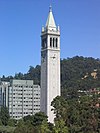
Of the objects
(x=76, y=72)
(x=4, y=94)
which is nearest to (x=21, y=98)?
(x=4, y=94)

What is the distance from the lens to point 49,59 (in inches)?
2859

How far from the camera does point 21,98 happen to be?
376 feet

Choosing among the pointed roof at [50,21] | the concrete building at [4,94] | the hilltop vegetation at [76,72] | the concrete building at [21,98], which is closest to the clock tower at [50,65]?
the pointed roof at [50,21]

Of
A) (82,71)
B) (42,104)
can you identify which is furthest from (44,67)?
(82,71)

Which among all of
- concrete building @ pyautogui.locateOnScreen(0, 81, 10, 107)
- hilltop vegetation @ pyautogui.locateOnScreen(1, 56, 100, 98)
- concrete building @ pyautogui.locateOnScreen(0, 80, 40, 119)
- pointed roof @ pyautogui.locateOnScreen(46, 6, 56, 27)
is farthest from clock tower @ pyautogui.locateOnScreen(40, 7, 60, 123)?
Result: hilltop vegetation @ pyautogui.locateOnScreen(1, 56, 100, 98)

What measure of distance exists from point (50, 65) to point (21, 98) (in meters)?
43.8

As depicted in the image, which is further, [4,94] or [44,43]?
[4,94]

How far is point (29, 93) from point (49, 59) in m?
45.3

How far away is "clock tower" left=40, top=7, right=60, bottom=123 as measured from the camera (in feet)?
235

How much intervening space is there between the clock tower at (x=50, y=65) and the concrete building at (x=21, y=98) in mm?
39756

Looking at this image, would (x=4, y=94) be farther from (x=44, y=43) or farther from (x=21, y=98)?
(x=44, y=43)

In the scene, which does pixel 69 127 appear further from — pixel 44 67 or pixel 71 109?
pixel 44 67

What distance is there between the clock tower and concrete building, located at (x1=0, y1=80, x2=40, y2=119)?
39756 mm

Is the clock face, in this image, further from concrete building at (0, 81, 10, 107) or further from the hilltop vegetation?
the hilltop vegetation
